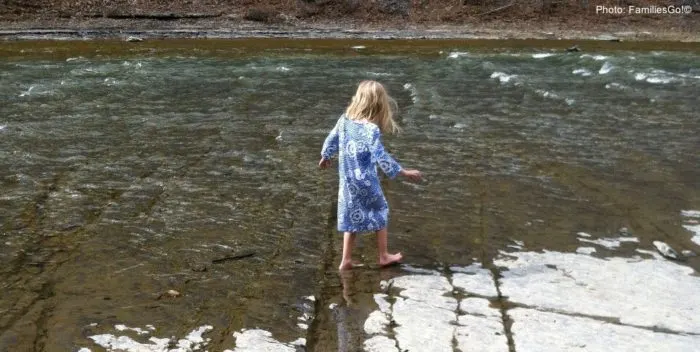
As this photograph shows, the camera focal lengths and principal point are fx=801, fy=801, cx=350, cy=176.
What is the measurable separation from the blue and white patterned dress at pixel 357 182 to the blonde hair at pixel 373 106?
0.07 m

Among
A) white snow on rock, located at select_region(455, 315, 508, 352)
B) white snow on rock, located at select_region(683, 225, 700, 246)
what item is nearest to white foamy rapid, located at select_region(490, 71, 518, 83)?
white snow on rock, located at select_region(683, 225, 700, 246)

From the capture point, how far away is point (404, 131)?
11.4 meters

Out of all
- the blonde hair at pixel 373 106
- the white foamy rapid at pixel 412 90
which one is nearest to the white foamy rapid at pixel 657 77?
the white foamy rapid at pixel 412 90

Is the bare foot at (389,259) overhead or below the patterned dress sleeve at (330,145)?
below

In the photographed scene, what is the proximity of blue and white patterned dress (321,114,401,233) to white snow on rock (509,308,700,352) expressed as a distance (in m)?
1.41

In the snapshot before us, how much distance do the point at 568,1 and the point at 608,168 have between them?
79.3 feet

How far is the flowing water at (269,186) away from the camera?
538 cm

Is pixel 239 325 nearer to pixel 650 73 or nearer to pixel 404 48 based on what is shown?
pixel 650 73

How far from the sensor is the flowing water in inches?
212

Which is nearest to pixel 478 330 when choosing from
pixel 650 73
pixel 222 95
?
pixel 222 95

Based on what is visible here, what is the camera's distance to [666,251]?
21.0ft

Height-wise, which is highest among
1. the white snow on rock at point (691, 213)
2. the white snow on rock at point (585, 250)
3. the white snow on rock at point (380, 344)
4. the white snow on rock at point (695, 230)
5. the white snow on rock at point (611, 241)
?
the white snow on rock at point (380, 344)

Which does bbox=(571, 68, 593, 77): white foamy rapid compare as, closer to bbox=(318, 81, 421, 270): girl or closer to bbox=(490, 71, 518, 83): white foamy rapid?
bbox=(490, 71, 518, 83): white foamy rapid

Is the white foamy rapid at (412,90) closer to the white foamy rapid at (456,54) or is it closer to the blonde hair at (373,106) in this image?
the white foamy rapid at (456,54)
